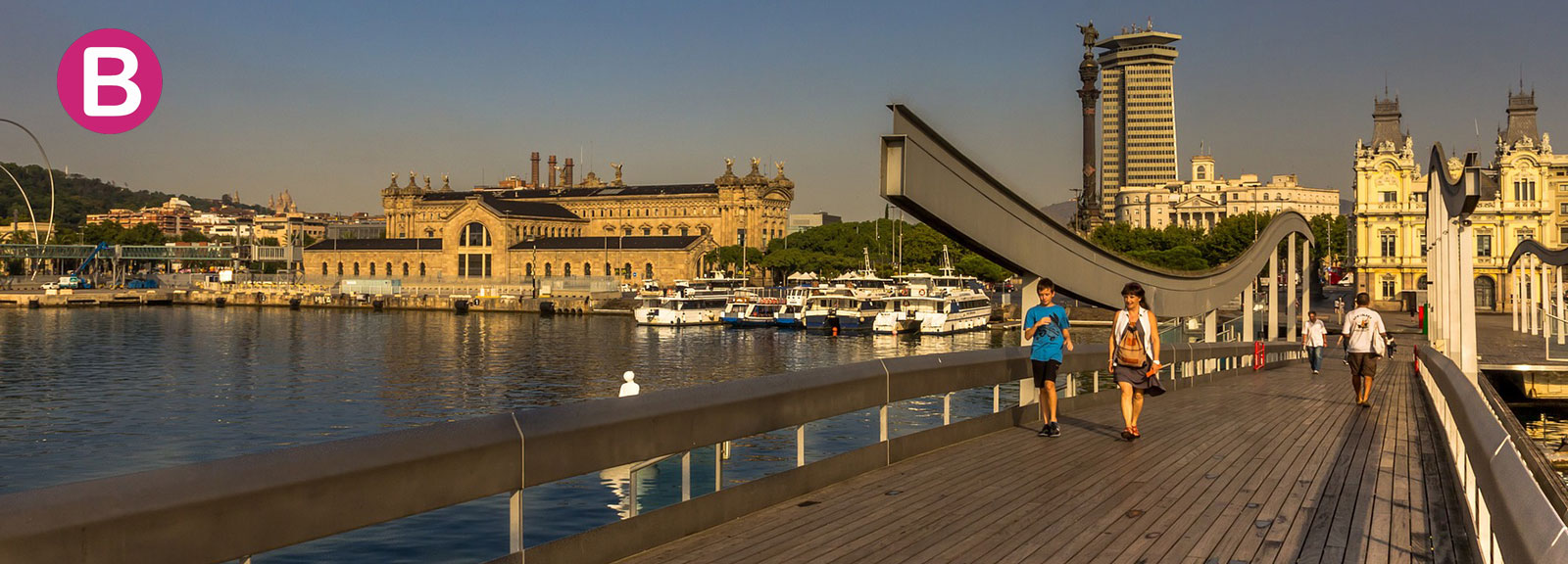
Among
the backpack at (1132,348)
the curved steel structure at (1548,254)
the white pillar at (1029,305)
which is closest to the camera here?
the backpack at (1132,348)

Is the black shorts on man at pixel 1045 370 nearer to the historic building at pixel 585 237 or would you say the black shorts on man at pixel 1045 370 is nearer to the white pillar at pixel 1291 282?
the white pillar at pixel 1291 282

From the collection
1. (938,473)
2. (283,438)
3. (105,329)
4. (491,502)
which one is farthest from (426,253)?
(938,473)

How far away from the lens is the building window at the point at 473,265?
165750 mm

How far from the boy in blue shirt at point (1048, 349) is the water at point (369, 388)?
1672mm

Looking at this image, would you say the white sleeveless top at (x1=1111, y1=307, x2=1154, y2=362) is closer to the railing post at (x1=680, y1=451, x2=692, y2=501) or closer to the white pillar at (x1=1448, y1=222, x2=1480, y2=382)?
the railing post at (x1=680, y1=451, x2=692, y2=501)

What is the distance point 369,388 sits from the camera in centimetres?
5175

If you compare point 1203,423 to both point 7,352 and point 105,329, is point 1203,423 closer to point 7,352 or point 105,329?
point 7,352

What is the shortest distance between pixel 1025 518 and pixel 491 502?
1430 cm

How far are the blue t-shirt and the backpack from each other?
2.11 ft

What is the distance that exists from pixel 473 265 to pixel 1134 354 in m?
159

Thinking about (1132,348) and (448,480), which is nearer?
(448,480)

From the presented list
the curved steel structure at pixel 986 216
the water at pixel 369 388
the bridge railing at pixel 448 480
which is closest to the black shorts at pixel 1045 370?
the curved steel structure at pixel 986 216

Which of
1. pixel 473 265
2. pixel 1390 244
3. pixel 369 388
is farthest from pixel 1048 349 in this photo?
pixel 473 265

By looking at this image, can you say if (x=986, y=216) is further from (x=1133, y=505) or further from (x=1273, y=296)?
(x=1273, y=296)
